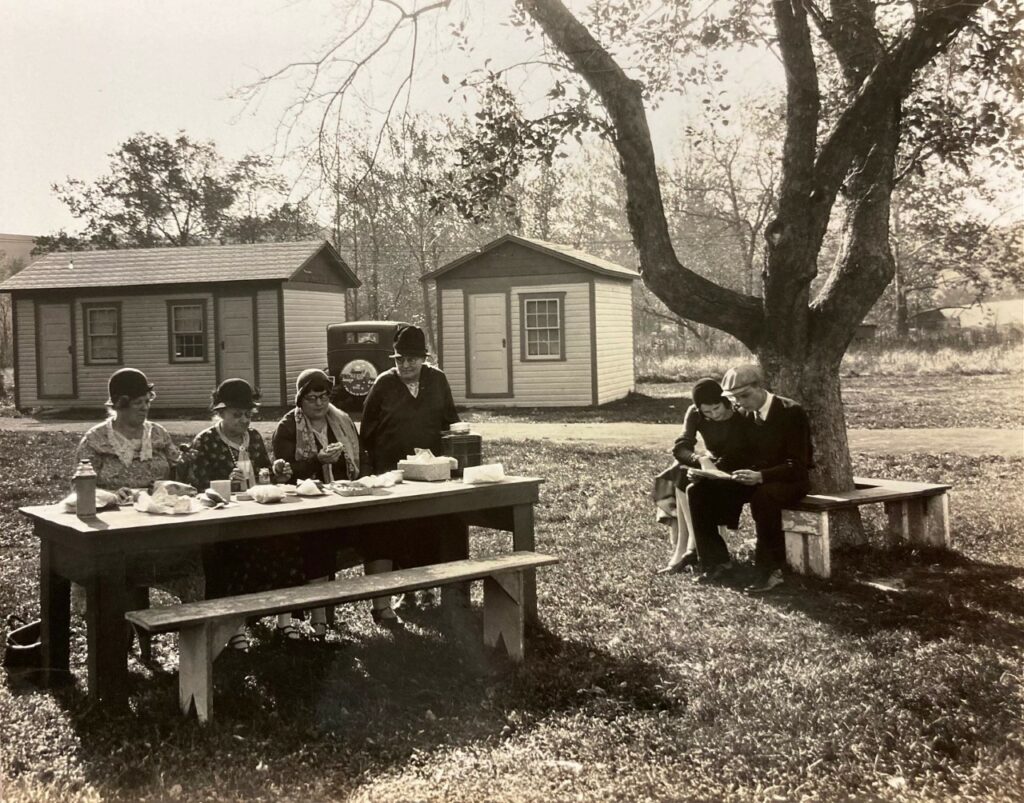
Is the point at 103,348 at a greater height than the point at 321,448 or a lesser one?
greater

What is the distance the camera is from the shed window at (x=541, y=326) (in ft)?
66.1

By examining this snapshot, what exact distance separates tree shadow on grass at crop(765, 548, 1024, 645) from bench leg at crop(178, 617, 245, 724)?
329 centimetres

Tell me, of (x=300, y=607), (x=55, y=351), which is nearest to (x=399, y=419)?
(x=300, y=607)

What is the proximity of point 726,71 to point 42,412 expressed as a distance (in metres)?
16.9

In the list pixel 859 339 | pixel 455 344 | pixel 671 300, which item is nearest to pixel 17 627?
pixel 671 300

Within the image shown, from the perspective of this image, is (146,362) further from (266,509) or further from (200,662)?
(200,662)

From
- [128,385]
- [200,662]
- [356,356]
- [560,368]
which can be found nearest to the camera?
[200,662]

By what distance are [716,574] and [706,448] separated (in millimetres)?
922

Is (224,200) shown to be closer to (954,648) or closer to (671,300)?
(671,300)

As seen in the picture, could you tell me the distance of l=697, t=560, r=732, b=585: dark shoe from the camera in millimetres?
6668

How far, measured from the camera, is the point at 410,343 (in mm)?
6316

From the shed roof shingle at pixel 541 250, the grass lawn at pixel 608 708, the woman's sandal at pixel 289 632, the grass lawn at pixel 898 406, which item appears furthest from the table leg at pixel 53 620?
the shed roof shingle at pixel 541 250

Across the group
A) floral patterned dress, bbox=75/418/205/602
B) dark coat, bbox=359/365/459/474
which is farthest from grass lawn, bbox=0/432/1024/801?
dark coat, bbox=359/365/459/474

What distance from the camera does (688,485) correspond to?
6.95 meters
